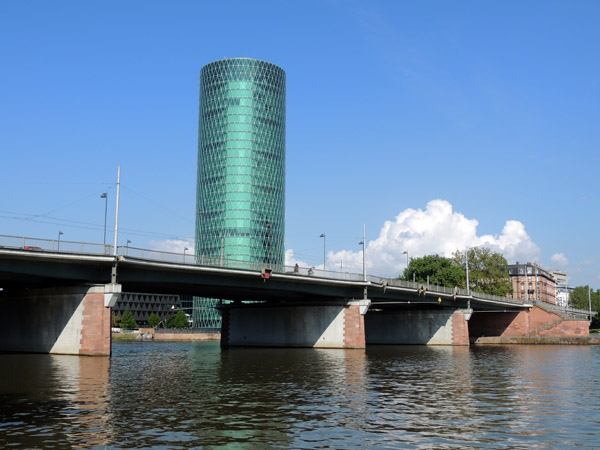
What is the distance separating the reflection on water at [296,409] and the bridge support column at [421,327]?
2459 inches

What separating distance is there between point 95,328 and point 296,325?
3494 cm

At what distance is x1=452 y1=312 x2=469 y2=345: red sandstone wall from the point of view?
105562 mm

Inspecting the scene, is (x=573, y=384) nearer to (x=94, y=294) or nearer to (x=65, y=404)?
(x=65, y=404)

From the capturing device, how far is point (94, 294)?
55.2m

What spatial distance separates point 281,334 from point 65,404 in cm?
6109

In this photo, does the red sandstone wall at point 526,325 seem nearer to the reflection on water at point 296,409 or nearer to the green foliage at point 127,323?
the reflection on water at point 296,409

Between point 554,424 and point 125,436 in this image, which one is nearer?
point 125,436

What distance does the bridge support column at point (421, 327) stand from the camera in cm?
10700

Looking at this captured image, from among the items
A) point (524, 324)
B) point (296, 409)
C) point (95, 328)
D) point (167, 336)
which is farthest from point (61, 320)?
point (167, 336)

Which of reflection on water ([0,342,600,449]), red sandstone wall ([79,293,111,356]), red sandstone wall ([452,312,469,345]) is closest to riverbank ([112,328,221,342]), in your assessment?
red sandstone wall ([452,312,469,345])

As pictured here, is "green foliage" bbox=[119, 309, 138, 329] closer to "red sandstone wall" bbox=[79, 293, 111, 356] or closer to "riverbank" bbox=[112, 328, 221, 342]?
"riverbank" bbox=[112, 328, 221, 342]

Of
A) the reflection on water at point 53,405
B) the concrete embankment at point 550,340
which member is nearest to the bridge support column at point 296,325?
the reflection on water at point 53,405

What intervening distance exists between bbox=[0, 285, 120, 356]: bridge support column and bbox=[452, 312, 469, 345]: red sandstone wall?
6616 cm

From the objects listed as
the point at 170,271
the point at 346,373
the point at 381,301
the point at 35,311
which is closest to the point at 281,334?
the point at 381,301
